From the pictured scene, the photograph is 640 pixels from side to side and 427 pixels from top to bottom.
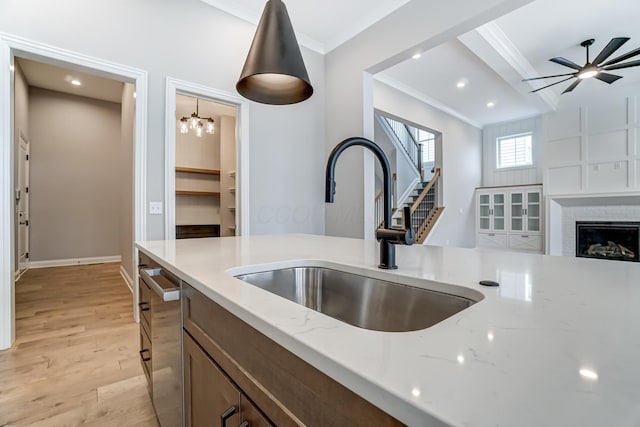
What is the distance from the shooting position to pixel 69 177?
555 cm

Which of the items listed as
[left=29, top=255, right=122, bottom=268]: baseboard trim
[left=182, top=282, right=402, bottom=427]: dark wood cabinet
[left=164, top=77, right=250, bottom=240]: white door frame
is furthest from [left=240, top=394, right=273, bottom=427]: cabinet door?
[left=29, top=255, right=122, bottom=268]: baseboard trim

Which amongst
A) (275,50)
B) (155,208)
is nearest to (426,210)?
(155,208)

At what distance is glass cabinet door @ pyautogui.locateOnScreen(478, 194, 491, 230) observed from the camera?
6992 mm

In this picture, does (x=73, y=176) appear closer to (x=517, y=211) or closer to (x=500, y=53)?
(x=500, y=53)

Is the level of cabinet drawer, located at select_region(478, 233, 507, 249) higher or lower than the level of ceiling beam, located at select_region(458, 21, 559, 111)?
lower

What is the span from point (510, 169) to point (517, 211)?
3.47 feet

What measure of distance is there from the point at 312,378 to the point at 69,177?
22.7ft

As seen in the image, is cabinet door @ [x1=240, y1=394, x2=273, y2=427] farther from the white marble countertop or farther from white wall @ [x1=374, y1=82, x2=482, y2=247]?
white wall @ [x1=374, y1=82, x2=482, y2=247]

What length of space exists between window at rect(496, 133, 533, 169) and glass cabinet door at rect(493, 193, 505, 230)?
856 millimetres

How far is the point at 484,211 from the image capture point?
7043 millimetres

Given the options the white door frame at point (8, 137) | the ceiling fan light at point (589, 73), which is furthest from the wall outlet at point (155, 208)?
the ceiling fan light at point (589, 73)

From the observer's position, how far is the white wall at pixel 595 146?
514 cm

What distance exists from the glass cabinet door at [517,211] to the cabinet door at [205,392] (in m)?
7.34

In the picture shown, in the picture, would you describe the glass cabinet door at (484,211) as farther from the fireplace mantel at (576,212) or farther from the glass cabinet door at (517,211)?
the fireplace mantel at (576,212)
